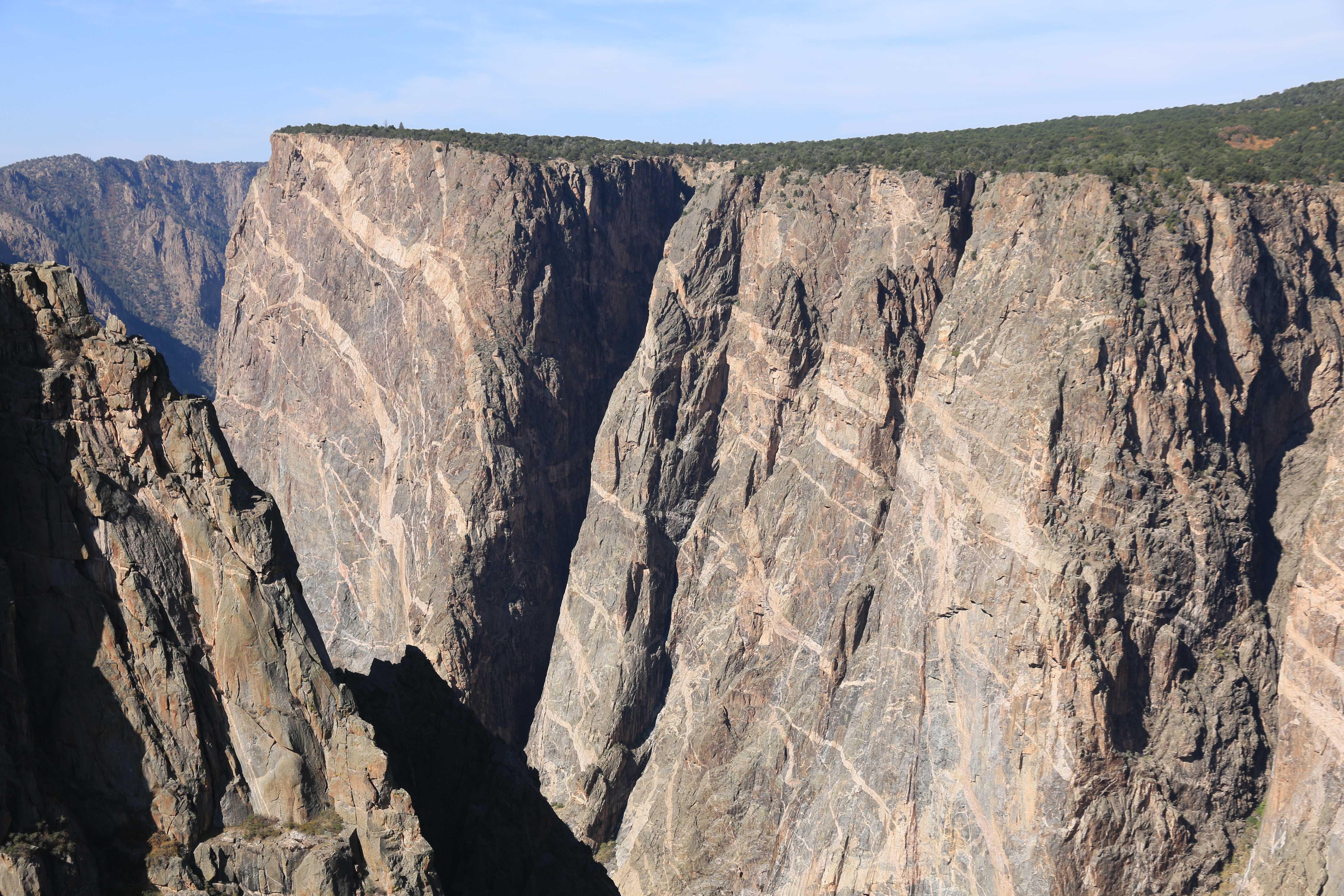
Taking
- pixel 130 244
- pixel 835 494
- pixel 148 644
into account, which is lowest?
pixel 835 494

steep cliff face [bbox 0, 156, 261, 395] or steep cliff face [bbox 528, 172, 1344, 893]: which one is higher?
steep cliff face [bbox 0, 156, 261, 395]

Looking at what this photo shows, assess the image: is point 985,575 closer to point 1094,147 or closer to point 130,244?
point 1094,147

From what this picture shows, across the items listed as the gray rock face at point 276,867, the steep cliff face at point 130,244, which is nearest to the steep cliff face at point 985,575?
the gray rock face at point 276,867

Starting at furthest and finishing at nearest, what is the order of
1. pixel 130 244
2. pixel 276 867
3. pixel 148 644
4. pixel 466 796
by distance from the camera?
pixel 130 244
pixel 466 796
pixel 148 644
pixel 276 867

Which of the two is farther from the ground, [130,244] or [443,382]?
[130,244]

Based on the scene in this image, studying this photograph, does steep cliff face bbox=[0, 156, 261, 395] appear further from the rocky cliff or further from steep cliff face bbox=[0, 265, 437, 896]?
steep cliff face bbox=[0, 265, 437, 896]

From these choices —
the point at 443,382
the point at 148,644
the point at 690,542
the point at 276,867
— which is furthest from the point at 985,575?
the point at 148,644

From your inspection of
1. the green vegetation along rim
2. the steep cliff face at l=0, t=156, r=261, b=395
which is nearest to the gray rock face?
the green vegetation along rim
